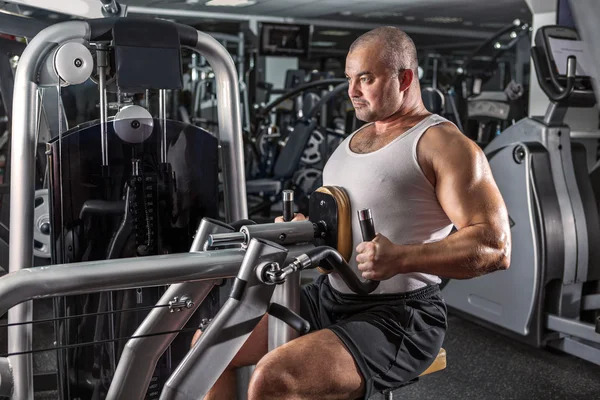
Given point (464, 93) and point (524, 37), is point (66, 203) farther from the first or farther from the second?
point (524, 37)

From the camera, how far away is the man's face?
1.66 metres

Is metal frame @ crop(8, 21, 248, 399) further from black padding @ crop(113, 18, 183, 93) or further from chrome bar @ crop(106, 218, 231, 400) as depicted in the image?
chrome bar @ crop(106, 218, 231, 400)

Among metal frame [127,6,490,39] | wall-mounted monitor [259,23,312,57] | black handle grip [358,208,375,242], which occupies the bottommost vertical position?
black handle grip [358,208,375,242]

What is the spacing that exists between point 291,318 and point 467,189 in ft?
1.71

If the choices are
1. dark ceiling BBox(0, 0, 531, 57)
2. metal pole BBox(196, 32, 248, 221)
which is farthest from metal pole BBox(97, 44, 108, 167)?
dark ceiling BBox(0, 0, 531, 57)

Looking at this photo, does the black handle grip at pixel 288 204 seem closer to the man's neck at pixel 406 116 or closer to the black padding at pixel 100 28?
the man's neck at pixel 406 116

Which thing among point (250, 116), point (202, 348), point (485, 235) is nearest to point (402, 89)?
point (485, 235)

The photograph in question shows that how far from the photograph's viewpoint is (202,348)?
1.23 meters

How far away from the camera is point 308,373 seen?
1362 millimetres

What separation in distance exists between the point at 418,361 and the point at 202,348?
0.58 meters

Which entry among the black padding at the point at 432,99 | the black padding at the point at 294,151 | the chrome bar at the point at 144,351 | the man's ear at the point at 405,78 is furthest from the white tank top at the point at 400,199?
the black padding at the point at 294,151

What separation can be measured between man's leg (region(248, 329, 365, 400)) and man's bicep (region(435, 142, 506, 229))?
393 mm

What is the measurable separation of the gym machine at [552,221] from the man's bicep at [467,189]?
1575mm

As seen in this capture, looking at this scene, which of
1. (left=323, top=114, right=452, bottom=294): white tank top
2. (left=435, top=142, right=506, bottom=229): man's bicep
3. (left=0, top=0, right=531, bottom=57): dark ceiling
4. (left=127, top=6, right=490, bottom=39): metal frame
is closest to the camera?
(left=435, top=142, right=506, bottom=229): man's bicep
